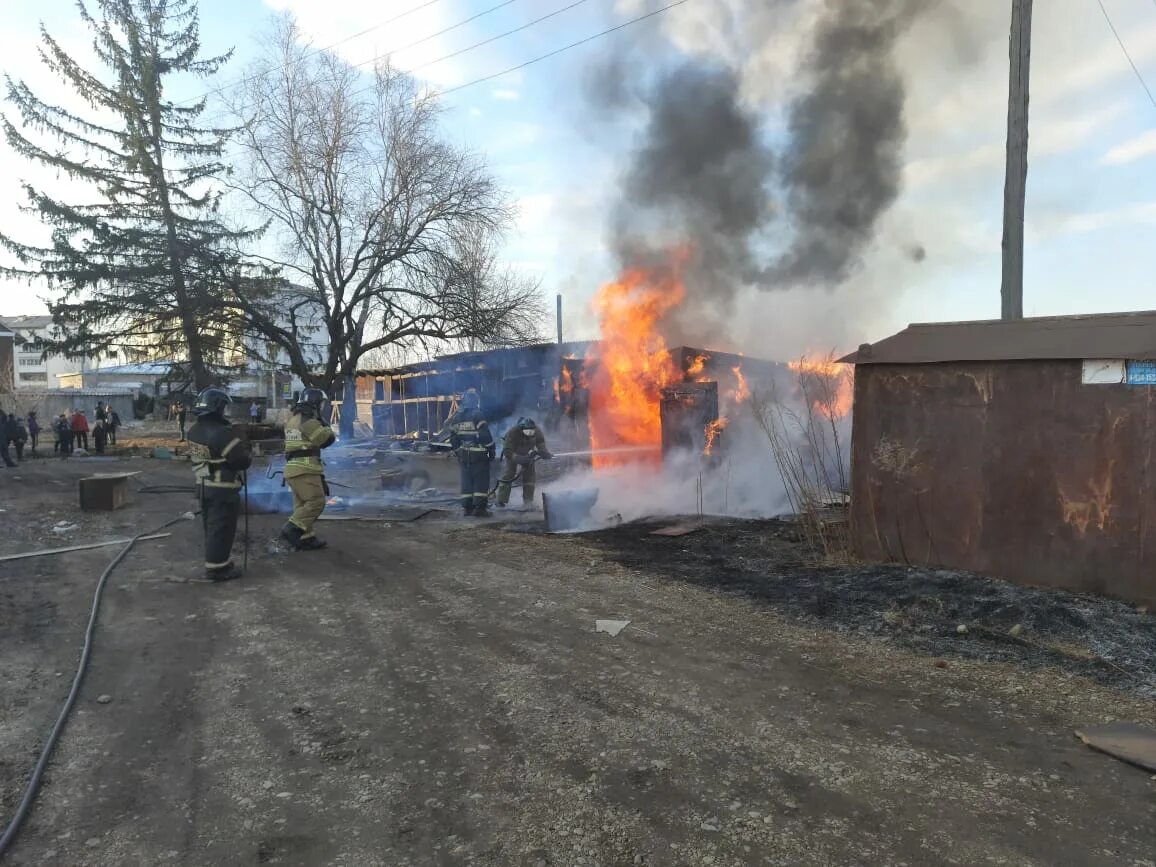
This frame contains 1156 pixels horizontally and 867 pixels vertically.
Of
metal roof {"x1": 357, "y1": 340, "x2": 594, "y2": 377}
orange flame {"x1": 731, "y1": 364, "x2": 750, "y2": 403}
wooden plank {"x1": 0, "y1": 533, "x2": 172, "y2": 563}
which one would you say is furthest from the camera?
metal roof {"x1": 357, "y1": 340, "x2": 594, "y2": 377}

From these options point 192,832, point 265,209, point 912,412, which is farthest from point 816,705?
point 265,209

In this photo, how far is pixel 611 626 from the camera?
4961 millimetres

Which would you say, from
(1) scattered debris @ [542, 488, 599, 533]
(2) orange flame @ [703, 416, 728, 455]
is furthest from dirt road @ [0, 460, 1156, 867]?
(2) orange flame @ [703, 416, 728, 455]

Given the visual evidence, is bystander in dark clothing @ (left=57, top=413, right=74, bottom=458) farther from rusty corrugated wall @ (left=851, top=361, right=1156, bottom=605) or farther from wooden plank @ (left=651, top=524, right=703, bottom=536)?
rusty corrugated wall @ (left=851, top=361, right=1156, bottom=605)

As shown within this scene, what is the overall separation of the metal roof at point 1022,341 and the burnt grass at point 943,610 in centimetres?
184

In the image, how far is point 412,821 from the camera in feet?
8.66

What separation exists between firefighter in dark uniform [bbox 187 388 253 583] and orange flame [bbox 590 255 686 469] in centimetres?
946

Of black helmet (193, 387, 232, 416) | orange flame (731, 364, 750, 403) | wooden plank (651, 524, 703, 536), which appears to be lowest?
wooden plank (651, 524, 703, 536)

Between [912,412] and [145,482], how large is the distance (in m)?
14.0

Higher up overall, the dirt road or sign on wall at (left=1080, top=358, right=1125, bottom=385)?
sign on wall at (left=1080, top=358, right=1125, bottom=385)

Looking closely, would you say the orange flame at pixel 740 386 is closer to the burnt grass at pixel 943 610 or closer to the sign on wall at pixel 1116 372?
the burnt grass at pixel 943 610

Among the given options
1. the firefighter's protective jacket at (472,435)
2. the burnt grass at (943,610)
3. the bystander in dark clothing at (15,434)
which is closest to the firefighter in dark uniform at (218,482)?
the burnt grass at (943,610)

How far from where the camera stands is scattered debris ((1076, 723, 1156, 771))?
3.03 m

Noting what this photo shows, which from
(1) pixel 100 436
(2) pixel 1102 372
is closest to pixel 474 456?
(2) pixel 1102 372
